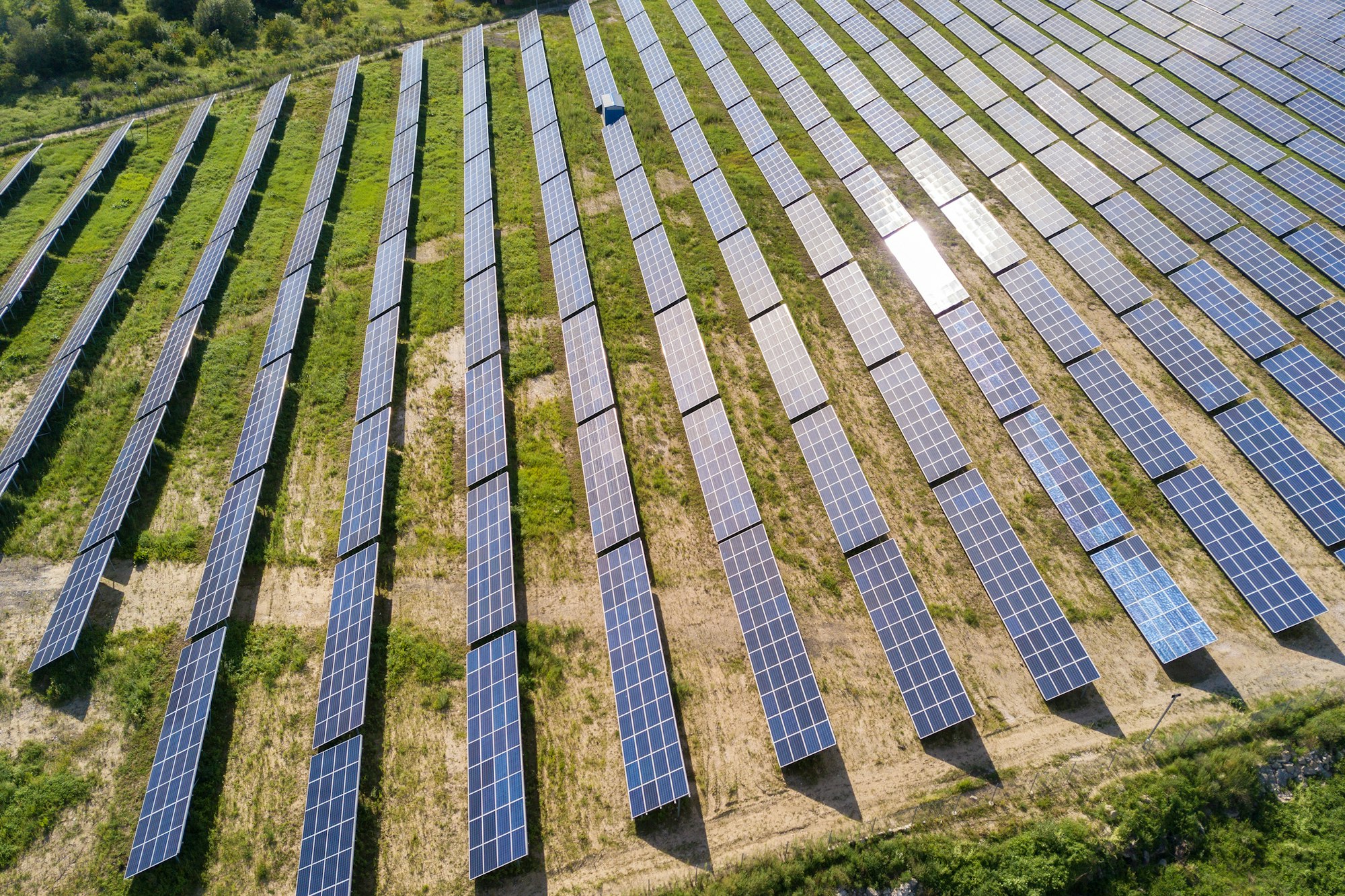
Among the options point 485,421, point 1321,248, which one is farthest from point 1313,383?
point 485,421

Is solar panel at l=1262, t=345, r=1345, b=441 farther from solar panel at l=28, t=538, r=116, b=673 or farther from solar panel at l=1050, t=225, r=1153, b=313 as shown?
solar panel at l=28, t=538, r=116, b=673

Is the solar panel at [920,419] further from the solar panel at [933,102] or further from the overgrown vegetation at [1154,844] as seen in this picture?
the solar panel at [933,102]

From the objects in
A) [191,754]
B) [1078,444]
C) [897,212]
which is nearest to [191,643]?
[191,754]

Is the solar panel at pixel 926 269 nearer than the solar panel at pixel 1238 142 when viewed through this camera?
Yes

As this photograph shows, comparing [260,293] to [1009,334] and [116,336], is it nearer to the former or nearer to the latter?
[116,336]

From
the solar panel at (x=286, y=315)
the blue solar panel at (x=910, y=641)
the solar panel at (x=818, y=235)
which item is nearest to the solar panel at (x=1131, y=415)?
the blue solar panel at (x=910, y=641)

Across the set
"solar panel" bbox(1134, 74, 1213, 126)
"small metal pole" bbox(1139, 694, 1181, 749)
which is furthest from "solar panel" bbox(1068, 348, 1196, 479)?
"solar panel" bbox(1134, 74, 1213, 126)
